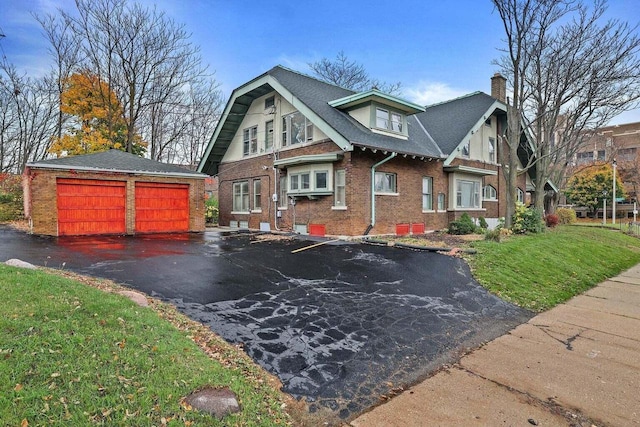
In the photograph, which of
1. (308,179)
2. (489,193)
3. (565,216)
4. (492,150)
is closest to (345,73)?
(492,150)

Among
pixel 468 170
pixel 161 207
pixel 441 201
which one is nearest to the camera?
pixel 161 207

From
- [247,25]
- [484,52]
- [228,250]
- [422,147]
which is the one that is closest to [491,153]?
[484,52]

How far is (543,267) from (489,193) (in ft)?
42.0

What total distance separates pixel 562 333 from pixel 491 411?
297 centimetres

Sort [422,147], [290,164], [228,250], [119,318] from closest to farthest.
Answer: [119,318], [228,250], [290,164], [422,147]

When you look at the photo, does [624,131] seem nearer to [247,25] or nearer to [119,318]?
[247,25]

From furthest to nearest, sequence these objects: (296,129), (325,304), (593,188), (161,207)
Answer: (593,188) → (296,129) → (161,207) → (325,304)

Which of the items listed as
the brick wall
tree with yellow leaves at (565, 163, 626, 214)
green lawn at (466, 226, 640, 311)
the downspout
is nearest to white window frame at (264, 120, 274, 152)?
the downspout

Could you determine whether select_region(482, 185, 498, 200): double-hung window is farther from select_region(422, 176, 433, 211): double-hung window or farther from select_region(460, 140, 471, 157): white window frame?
select_region(422, 176, 433, 211): double-hung window

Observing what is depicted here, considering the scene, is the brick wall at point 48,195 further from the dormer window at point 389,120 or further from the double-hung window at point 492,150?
the double-hung window at point 492,150

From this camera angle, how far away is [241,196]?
761 inches

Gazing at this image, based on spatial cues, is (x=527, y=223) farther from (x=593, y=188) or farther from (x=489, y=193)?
(x=593, y=188)

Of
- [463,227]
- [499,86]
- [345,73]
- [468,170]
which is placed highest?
[345,73]

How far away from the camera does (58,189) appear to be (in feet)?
43.5
